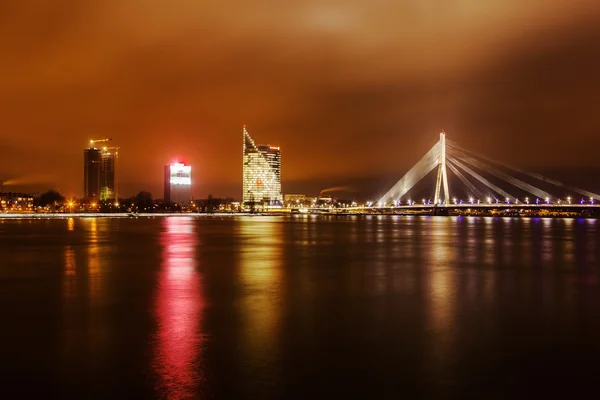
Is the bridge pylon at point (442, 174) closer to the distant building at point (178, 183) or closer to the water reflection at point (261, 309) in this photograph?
the water reflection at point (261, 309)

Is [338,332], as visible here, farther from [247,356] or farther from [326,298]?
[326,298]

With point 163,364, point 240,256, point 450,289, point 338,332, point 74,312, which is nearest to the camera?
point 163,364

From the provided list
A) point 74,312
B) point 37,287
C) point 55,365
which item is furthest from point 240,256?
point 55,365

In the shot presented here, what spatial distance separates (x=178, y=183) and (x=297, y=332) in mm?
162263

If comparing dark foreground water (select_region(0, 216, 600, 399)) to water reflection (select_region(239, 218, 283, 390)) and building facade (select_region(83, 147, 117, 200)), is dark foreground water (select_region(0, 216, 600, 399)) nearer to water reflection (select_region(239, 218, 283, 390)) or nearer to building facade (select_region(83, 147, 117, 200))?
water reflection (select_region(239, 218, 283, 390))

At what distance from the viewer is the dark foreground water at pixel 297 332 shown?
5.91 m

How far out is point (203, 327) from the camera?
27.6ft

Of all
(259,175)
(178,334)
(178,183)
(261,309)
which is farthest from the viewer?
(259,175)

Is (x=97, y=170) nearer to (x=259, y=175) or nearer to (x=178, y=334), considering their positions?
(x=259, y=175)

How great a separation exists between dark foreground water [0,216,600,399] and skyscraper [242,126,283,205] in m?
155

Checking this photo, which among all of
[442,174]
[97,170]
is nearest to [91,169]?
[97,170]

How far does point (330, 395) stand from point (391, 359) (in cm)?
151

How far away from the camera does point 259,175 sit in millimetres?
173500

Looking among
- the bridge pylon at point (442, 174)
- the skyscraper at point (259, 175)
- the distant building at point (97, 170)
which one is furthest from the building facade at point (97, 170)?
the bridge pylon at point (442, 174)
